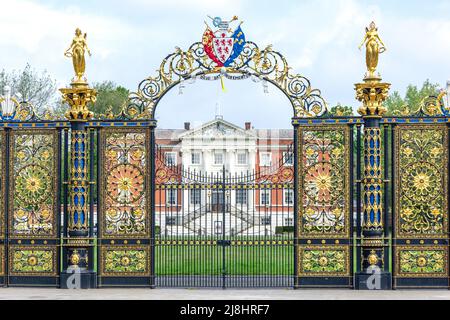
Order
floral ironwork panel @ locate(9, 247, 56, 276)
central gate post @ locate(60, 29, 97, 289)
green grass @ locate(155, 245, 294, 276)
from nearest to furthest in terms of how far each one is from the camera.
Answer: central gate post @ locate(60, 29, 97, 289)
floral ironwork panel @ locate(9, 247, 56, 276)
green grass @ locate(155, 245, 294, 276)

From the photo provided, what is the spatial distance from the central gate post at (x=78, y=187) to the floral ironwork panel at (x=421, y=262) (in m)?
5.90

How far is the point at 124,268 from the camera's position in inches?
703

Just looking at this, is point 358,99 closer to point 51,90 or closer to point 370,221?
point 370,221

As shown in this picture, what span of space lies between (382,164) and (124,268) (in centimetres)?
538

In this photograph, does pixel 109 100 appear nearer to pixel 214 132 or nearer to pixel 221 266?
pixel 214 132

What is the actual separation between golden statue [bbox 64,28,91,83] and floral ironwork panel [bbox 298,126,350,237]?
4391 millimetres

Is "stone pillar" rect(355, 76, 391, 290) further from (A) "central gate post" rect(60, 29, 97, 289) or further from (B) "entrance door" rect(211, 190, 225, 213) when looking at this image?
(A) "central gate post" rect(60, 29, 97, 289)

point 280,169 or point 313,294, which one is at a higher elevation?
point 280,169

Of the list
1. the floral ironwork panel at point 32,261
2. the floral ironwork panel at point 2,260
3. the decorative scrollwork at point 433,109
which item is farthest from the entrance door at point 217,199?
the floral ironwork panel at point 2,260

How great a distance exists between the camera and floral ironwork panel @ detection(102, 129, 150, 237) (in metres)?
17.9

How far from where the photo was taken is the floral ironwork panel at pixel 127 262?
58.5ft

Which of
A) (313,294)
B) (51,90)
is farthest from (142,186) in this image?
(51,90)

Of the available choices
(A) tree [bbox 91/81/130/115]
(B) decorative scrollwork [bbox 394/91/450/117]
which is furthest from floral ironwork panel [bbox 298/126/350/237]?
(A) tree [bbox 91/81/130/115]

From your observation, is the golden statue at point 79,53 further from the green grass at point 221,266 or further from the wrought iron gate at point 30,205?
the green grass at point 221,266
